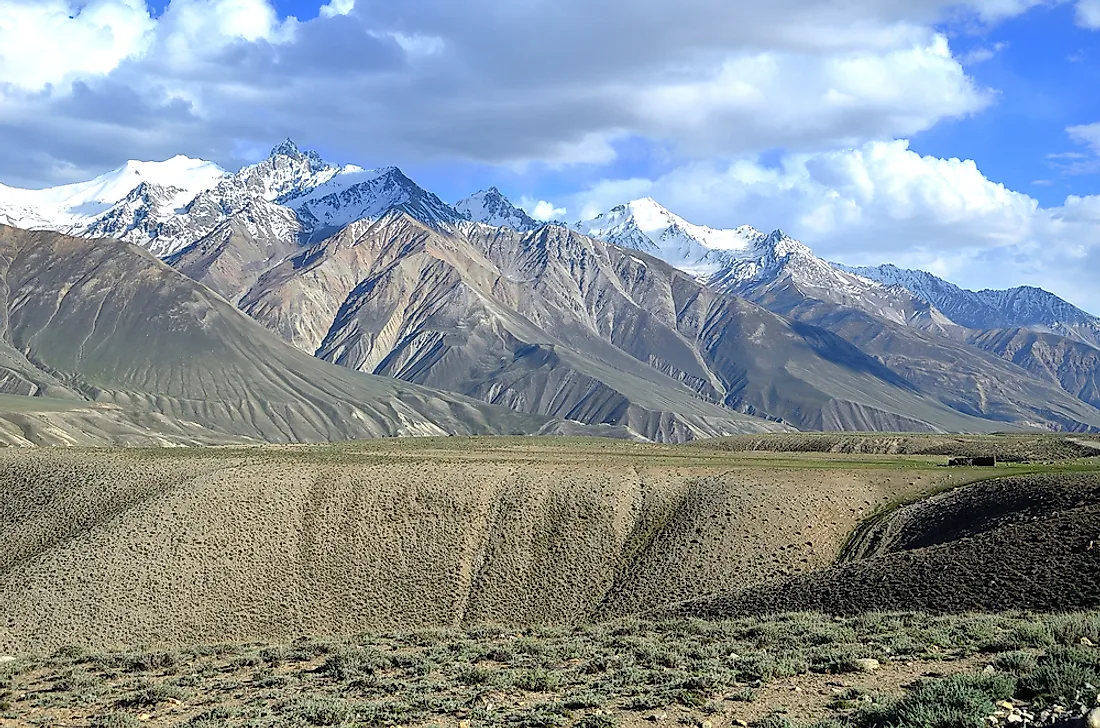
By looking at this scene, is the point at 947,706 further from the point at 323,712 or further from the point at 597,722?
the point at 323,712

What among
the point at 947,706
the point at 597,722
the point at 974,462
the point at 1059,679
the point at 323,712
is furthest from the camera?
Answer: the point at 974,462

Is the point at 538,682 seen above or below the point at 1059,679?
below

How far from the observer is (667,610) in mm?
45125

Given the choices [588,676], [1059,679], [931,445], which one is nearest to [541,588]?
[588,676]

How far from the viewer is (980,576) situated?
130 feet

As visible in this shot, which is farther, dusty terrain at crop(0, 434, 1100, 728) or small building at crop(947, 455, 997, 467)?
small building at crop(947, 455, 997, 467)

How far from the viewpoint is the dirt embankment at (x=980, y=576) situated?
36.9m

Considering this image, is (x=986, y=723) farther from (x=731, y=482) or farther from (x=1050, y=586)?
(x=731, y=482)

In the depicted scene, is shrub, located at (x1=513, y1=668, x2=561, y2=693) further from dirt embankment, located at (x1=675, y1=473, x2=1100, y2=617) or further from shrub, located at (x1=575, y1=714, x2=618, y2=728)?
dirt embankment, located at (x1=675, y1=473, x2=1100, y2=617)

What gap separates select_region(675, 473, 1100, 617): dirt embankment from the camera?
36.9 m

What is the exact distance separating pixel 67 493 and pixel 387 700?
58.3m

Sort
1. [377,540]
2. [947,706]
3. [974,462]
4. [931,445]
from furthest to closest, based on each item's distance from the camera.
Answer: [931,445], [974,462], [377,540], [947,706]

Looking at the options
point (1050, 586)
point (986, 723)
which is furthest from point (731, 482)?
point (986, 723)

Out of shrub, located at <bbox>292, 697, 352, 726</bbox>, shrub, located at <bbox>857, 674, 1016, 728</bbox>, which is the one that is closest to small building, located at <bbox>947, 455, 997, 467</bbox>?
shrub, located at <bbox>857, 674, 1016, 728</bbox>
